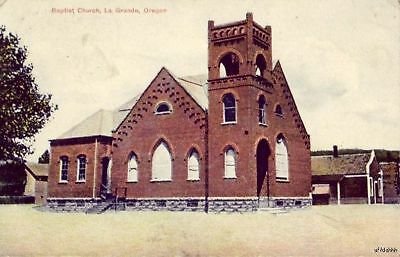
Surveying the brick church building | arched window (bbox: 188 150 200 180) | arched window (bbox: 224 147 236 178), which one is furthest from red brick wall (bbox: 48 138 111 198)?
arched window (bbox: 224 147 236 178)

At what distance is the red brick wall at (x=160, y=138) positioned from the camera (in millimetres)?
9766

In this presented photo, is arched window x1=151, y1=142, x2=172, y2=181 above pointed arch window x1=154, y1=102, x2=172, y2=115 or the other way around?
the other way around

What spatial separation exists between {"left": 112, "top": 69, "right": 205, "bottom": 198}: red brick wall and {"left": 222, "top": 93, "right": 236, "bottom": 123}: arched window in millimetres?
477

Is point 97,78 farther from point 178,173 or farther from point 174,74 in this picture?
point 178,173

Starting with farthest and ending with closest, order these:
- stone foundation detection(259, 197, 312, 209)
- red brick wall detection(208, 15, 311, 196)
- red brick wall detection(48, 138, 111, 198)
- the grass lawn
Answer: red brick wall detection(48, 138, 111, 198) → stone foundation detection(259, 197, 312, 209) → red brick wall detection(208, 15, 311, 196) → the grass lawn

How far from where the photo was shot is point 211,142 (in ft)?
31.4

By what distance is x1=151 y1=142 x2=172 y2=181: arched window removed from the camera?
10.1 meters

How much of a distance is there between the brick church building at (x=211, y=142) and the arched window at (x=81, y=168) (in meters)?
0.15

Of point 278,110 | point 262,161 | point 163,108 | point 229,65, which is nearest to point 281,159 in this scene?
point 262,161

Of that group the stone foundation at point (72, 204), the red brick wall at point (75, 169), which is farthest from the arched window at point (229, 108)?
the red brick wall at point (75, 169)

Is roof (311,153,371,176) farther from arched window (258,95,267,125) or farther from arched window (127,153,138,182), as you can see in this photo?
arched window (127,153,138,182)

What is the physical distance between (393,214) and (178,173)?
13.2 feet

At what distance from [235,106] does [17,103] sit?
3.68 metres

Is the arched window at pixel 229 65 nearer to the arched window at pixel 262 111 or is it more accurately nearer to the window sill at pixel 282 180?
the arched window at pixel 262 111
